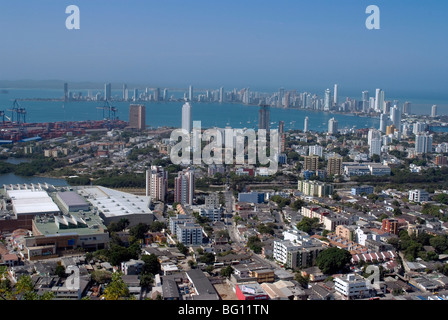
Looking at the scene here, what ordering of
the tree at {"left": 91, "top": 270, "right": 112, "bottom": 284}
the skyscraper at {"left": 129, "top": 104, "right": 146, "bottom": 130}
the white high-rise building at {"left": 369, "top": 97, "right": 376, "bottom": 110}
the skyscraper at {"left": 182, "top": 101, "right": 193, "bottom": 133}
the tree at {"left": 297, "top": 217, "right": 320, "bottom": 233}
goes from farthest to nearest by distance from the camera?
the white high-rise building at {"left": 369, "top": 97, "right": 376, "bottom": 110}, the skyscraper at {"left": 129, "top": 104, "right": 146, "bottom": 130}, the skyscraper at {"left": 182, "top": 101, "right": 193, "bottom": 133}, the tree at {"left": 297, "top": 217, "right": 320, "bottom": 233}, the tree at {"left": 91, "top": 270, "right": 112, "bottom": 284}

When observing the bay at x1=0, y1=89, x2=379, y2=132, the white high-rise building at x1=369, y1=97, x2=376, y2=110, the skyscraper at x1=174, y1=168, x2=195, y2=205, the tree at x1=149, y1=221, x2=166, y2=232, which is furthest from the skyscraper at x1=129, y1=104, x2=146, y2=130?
the white high-rise building at x1=369, y1=97, x2=376, y2=110

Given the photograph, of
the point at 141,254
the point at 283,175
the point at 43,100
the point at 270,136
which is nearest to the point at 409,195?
the point at 283,175

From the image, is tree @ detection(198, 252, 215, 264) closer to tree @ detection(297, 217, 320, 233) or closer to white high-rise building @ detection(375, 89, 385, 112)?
tree @ detection(297, 217, 320, 233)

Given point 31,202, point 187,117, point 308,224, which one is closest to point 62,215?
point 31,202

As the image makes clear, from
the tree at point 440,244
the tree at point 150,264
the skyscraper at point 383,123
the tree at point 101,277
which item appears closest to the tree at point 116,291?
the tree at point 101,277

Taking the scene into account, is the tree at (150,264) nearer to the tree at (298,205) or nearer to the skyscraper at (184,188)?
the skyscraper at (184,188)

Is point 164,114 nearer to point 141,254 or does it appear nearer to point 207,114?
point 207,114
